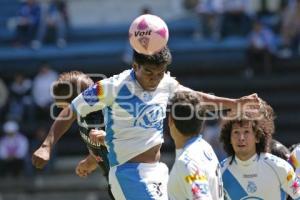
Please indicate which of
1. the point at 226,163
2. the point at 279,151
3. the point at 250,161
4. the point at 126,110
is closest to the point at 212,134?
the point at 279,151

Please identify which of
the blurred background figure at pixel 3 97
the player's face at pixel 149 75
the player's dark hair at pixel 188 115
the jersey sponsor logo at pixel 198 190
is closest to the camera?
the jersey sponsor logo at pixel 198 190

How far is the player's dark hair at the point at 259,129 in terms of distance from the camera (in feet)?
21.6

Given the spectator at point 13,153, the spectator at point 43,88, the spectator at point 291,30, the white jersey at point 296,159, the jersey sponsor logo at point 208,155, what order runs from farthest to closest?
1. the spectator at point 43,88
2. the spectator at point 291,30
3. the spectator at point 13,153
4. the white jersey at point 296,159
5. the jersey sponsor logo at point 208,155

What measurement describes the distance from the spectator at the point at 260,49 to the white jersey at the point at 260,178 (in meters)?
9.90

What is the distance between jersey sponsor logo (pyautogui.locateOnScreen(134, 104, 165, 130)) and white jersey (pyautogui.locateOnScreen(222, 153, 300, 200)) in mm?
695

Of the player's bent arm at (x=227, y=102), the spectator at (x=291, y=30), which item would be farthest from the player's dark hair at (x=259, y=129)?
the spectator at (x=291, y=30)

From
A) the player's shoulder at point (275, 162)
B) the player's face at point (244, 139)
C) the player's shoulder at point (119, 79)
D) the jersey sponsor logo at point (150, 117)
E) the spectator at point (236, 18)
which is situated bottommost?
the spectator at point (236, 18)

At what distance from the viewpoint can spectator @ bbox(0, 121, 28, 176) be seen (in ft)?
53.4

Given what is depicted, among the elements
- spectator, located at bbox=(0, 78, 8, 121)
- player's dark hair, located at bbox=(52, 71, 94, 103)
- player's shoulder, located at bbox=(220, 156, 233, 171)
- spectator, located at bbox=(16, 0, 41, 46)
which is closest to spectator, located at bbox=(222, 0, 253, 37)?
spectator, located at bbox=(16, 0, 41, 46)

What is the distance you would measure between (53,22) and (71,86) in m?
12.3

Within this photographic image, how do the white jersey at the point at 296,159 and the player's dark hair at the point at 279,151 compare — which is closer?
the white jersey at the point at 296,159

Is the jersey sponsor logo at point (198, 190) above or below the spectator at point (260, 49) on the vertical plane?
above

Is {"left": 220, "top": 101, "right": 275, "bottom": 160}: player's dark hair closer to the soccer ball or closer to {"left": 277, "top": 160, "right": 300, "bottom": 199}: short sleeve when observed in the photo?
{"left": 277, "top": 160, "right": 300, "bottom": 199}: short sleeve

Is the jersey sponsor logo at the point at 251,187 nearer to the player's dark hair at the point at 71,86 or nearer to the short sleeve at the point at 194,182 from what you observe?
the short sleeve at the point at 194,182
